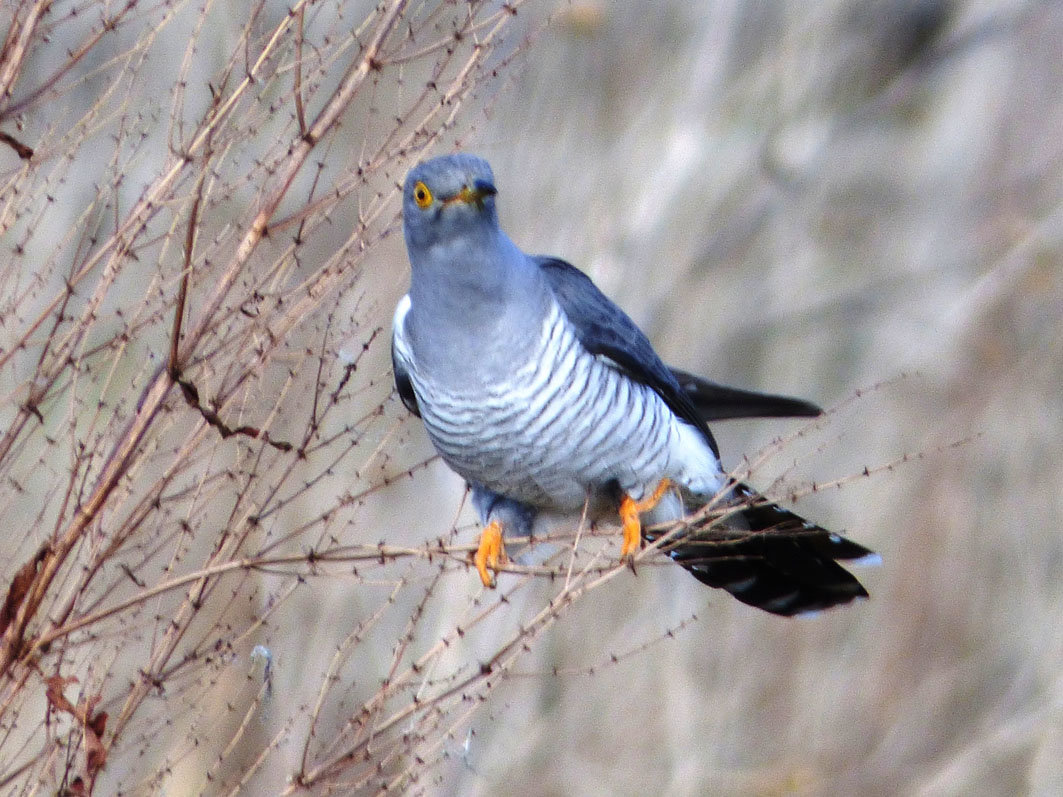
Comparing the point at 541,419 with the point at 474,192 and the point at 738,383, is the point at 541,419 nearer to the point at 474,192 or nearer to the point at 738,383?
the point at 474,192

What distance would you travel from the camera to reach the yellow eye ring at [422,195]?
334cm

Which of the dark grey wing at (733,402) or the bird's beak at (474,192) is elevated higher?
the dark grey wing at (733,402)

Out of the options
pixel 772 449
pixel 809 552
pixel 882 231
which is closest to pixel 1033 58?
pixel 882 231

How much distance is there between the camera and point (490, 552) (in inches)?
143

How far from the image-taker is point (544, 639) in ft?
19.2

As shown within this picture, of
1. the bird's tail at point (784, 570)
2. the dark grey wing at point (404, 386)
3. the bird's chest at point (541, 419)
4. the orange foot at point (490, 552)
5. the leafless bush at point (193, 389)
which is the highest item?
the bird's tail at point (784, 570)

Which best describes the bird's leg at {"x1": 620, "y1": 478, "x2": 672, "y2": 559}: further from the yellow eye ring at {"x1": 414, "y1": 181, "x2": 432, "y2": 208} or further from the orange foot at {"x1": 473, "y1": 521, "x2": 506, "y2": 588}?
the yellow eye ring at {"x1": 414, "y1": 181, "x2": 432, "y2": 208}

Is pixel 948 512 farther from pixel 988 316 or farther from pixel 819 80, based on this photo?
pixel 819 80

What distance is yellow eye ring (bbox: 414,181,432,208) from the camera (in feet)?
11.0

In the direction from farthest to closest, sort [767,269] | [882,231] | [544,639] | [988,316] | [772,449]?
[882,231]
[767,269]
[988,316]
[544,639]
[772,449]

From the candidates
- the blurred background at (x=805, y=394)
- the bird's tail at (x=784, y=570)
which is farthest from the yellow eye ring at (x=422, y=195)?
the blurred background at (x=805, y=394)

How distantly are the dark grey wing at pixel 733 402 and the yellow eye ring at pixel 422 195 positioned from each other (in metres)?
1.17

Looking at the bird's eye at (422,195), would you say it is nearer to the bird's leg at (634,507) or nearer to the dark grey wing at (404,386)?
the dark grey wing at (404,386)

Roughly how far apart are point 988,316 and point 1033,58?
2073 millimetres
